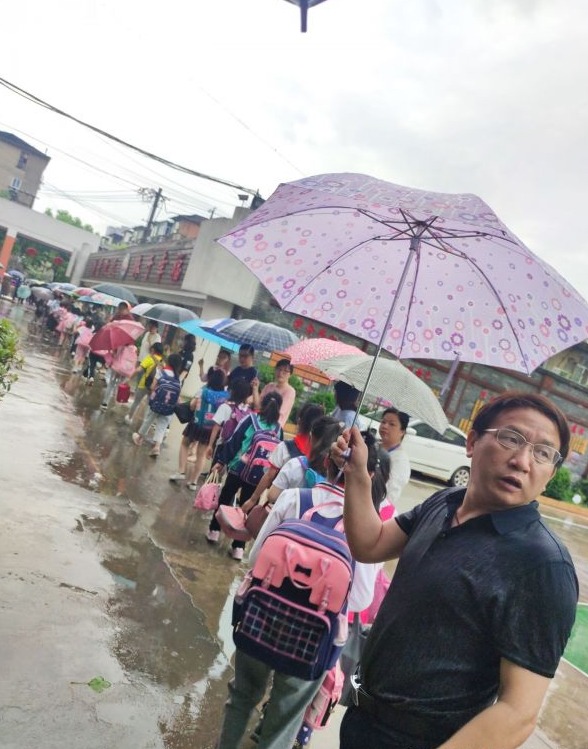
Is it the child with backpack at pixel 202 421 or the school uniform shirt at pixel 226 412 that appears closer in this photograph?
the school uniform shirt at pixel 226 412

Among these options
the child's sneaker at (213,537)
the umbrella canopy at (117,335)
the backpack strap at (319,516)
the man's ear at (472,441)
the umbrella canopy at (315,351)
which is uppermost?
the umbrella canopy at (315,351)

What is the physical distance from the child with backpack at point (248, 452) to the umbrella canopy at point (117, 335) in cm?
515

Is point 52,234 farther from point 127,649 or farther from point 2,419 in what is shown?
point 127,649

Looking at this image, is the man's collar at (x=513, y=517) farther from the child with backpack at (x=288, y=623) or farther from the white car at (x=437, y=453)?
the white car at (x=437, y=453)

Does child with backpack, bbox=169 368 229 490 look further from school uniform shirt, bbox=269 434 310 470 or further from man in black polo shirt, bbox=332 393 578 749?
man in black polo shirt, bbox=332 393 578 749

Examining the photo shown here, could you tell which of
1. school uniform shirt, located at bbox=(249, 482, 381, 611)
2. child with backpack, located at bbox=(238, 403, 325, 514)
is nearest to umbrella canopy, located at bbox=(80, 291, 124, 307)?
child with backpack, located at bbox=(238, 403, 325, 514)

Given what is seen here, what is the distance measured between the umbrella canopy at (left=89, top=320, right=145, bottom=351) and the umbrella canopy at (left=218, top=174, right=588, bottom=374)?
7.01 meters

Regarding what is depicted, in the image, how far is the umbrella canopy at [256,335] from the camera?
8.40 metres

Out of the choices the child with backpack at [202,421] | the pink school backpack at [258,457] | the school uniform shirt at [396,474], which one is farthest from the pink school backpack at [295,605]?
the child with backpack at [202,421]

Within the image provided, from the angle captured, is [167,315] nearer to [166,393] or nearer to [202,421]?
[166,393]

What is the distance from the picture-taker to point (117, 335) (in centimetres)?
985

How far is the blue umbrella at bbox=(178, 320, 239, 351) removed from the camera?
873 cm

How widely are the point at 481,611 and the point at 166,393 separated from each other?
6716mm

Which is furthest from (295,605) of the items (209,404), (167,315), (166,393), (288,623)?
(167,315)
